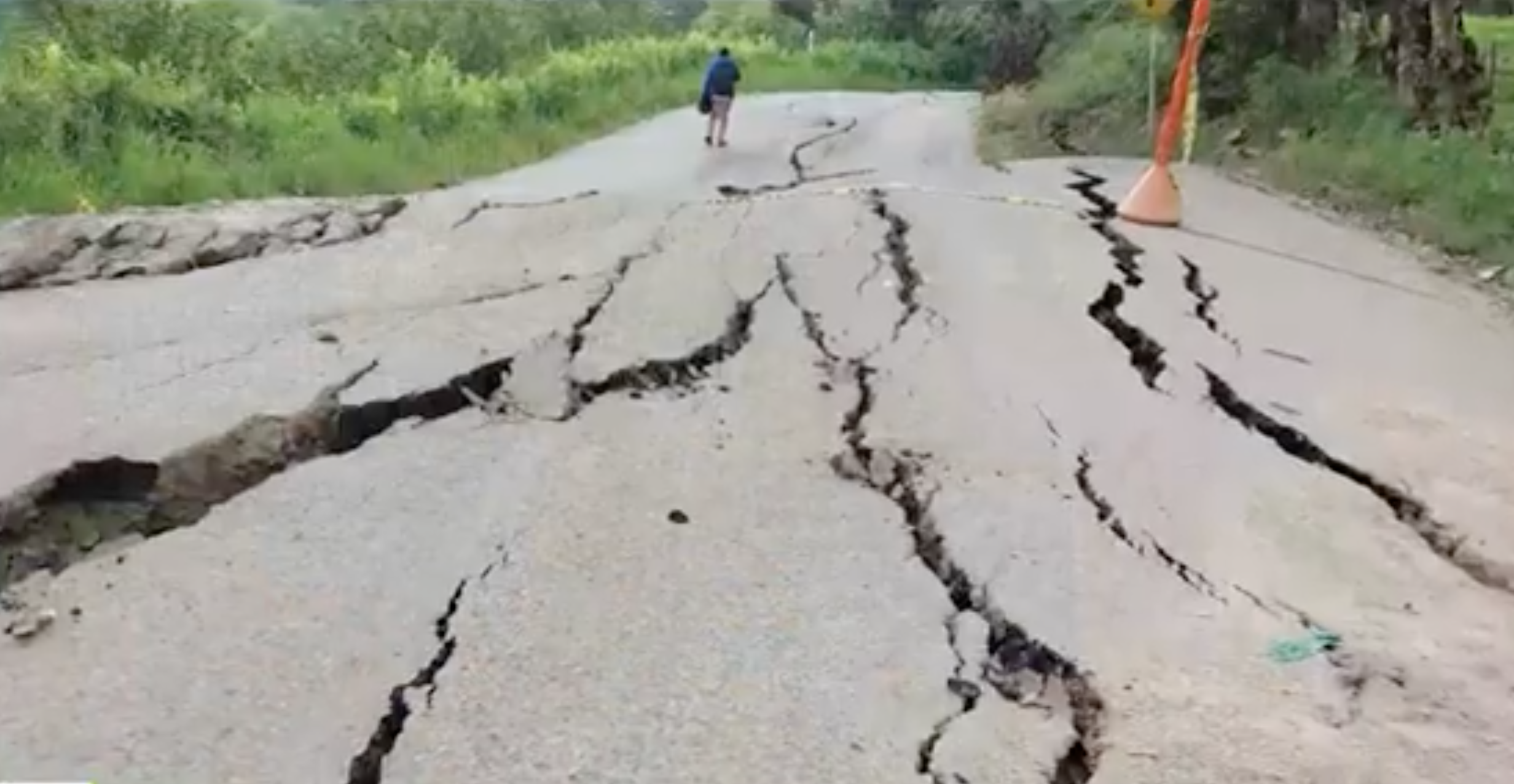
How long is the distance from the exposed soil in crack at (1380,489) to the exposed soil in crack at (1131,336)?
187 millimetres

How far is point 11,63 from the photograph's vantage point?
11.1m

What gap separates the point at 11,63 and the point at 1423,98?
10.5m

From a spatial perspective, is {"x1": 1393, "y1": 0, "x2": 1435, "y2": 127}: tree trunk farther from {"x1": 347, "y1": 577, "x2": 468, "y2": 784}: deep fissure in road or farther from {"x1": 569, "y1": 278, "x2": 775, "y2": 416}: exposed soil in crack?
{"x1": 347, "y1": 577, "x2": 468, "y2": 784}: deep fissure in road

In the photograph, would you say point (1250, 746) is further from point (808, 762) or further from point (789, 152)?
point (789, 152)

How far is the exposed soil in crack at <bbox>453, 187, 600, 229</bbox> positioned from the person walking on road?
18.2 feet

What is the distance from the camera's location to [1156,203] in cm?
939

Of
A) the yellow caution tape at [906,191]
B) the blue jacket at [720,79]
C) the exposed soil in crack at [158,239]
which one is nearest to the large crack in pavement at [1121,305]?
the yellow caution tape at [906,191]

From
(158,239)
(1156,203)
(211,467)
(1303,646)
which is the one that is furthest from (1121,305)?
(158,239)

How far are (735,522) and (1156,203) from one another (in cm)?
604

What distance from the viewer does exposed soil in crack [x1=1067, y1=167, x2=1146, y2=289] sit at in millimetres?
7719

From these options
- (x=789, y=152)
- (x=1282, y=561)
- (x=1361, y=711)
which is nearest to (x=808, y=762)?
(x=1361, y=711)

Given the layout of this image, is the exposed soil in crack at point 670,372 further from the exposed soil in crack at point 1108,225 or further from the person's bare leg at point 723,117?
the person's bare leg at point 723,117

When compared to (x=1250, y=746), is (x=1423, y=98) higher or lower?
lower

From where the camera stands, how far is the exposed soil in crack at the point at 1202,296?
6414mm
